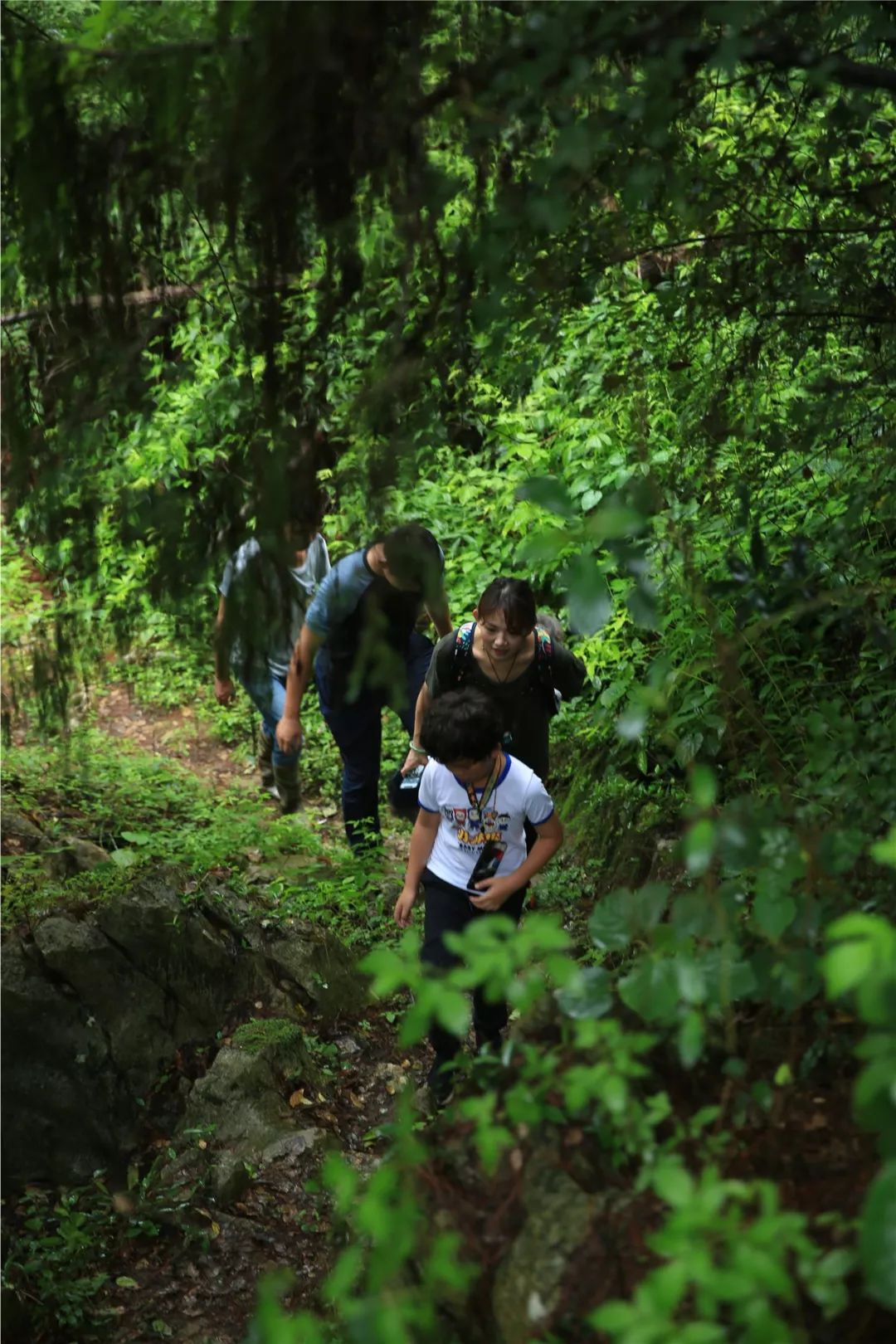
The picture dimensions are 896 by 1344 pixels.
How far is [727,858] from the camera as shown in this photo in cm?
232

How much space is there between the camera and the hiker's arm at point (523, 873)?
4.10 m

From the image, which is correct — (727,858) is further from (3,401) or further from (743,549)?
(743,549)

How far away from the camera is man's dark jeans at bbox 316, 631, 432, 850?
6.06 meters

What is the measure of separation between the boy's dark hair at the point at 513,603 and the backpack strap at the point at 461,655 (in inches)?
10.0

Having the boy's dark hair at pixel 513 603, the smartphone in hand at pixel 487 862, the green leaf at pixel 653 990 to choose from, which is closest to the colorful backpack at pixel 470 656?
the boy's dark hair at pixel 513 603

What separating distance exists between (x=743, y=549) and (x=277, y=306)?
308cm

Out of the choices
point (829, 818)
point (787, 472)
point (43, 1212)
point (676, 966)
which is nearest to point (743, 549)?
point (787, 472)

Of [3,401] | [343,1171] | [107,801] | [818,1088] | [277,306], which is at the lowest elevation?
[107,801]

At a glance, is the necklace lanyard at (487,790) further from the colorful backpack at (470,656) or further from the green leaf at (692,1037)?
the green leaf at (692,1037)

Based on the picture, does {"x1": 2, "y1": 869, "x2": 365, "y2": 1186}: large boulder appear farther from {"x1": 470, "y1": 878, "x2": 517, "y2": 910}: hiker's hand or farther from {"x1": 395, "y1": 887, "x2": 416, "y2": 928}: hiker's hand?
{"x1": 470, "y1": 878, "x2": 517, "y2": 910}: hiker's hand

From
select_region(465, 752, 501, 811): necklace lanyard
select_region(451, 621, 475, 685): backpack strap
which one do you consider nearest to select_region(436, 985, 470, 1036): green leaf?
select_region(465, 752, 501, 811): necklace lanyard

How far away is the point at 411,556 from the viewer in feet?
10.6

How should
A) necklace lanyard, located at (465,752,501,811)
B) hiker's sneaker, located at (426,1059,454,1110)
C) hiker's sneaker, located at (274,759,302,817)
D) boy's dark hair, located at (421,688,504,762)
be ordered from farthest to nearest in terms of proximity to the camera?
1. hiker's sneaker, located at (274,759,302,817)
2. hiker's sneaker, located at (426,1059,454,1110)
3. necklace lanyard, located at (465,752,501,811)
4. boy's dark hair, located at (421,688,504,762)

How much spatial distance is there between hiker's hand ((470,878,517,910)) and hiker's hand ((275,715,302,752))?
222 cm
